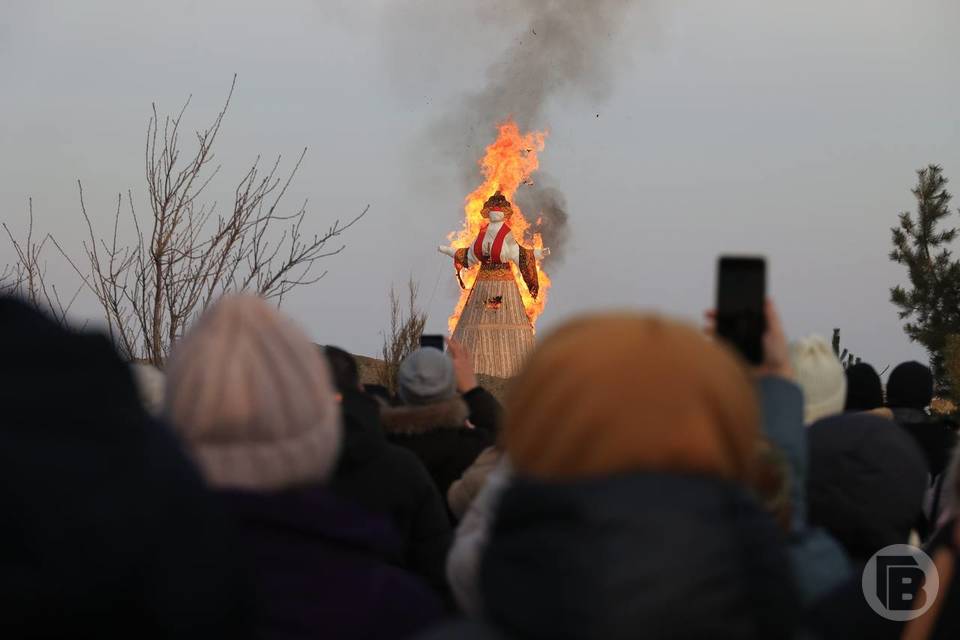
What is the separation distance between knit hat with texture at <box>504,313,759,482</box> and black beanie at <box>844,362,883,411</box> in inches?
204

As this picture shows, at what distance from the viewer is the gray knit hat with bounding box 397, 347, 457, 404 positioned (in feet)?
23.4

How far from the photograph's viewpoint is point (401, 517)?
200 inches

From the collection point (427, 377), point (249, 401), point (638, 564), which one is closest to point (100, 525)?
point (249, 401)

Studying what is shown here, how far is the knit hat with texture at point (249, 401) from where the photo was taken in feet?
9.45

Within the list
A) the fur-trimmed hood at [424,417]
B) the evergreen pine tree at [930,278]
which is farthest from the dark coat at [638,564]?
the evergreen pine tree at [930,278]

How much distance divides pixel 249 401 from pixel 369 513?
43 centimetres

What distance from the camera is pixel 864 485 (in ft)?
14.7

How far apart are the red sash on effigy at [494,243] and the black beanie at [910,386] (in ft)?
96.5

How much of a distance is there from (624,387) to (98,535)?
0.98 m

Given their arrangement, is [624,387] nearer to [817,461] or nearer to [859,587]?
[859,587]

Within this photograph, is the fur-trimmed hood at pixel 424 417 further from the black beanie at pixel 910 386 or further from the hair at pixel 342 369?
the black beanie at pixel 910 386

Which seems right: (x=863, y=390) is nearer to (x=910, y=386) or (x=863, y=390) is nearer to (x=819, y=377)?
(x=910, y=386)

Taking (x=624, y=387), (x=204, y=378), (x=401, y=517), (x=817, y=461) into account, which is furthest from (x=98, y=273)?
(x=624, y=387)

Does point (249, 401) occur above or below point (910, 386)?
above
